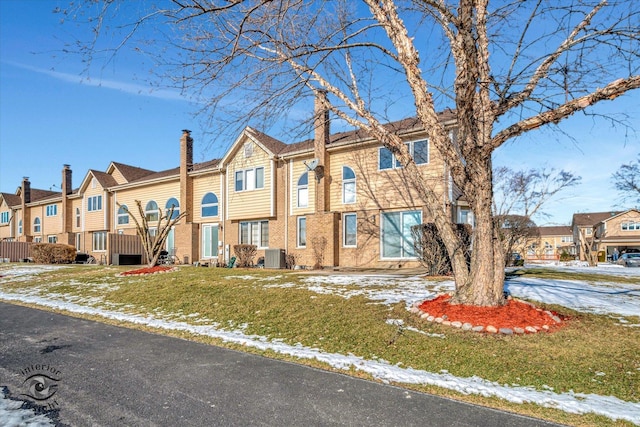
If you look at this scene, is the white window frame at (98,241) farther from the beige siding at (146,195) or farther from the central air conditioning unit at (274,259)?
the central air conditioning unit at (274,259)

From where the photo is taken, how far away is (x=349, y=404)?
4160 millimetres

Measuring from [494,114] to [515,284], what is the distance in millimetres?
5238

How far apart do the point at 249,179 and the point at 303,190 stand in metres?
3.89

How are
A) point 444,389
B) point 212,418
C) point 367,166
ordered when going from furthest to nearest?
point 367,166 → point 444,389 → point 212,418

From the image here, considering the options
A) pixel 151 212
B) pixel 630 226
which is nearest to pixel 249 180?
pixel 151 212

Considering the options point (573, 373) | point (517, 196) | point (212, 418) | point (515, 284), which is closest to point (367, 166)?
point (515, 284)

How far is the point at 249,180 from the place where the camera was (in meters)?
22.7

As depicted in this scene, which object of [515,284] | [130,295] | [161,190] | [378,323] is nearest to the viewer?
[378,323]

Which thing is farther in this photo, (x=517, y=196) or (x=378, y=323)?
(x=517, y=196)

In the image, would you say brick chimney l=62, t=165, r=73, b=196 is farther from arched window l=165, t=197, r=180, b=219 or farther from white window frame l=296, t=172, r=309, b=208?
white window frame l=296, t=172, r=309, b=208

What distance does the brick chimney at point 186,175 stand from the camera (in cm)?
2522

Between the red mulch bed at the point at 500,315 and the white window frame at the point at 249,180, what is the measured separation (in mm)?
15778

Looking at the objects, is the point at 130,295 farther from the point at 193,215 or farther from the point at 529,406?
the point at 193,215

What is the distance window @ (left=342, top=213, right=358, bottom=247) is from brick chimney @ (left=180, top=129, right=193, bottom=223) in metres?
11.2
